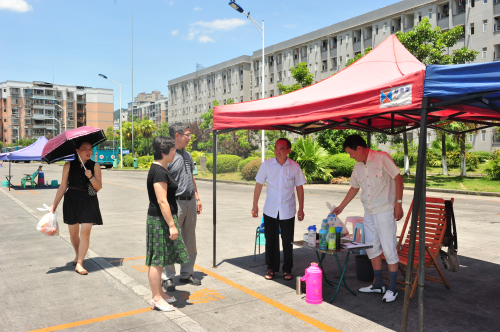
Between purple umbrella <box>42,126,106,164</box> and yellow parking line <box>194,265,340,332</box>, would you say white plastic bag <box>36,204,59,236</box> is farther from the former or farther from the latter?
yellow parking line <box>194,265,340,332</box>

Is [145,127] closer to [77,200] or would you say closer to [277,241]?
[77,200]

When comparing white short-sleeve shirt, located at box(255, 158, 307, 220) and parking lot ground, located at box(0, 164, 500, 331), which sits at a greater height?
white short-sleeve shirt, located at box(255, 158, 307, 220)

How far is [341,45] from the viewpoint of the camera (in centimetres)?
5506

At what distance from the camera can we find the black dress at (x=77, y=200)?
6.06 metres

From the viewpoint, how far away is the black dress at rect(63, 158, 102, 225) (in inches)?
239

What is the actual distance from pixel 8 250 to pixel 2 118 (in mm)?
132449

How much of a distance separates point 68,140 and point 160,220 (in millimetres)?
2523

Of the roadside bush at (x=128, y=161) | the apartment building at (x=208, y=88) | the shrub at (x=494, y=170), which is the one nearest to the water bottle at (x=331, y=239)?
the shrub at (x=494, y=170)

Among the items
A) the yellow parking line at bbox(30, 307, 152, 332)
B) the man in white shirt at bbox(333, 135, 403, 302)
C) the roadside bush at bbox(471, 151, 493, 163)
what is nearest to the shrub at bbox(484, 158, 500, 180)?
the roadside bush at bbox(471, 151, 493, 163)

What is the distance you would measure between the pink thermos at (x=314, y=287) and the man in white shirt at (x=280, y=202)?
778mm

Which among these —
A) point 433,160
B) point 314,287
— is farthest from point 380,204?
point 433,160

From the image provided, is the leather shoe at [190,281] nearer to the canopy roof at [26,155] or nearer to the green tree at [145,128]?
the canopy roof at [26,155]

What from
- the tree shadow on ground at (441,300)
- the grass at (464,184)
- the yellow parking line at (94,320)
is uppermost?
the grass at (464,184)

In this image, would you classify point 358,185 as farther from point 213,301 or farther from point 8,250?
point 8,250
